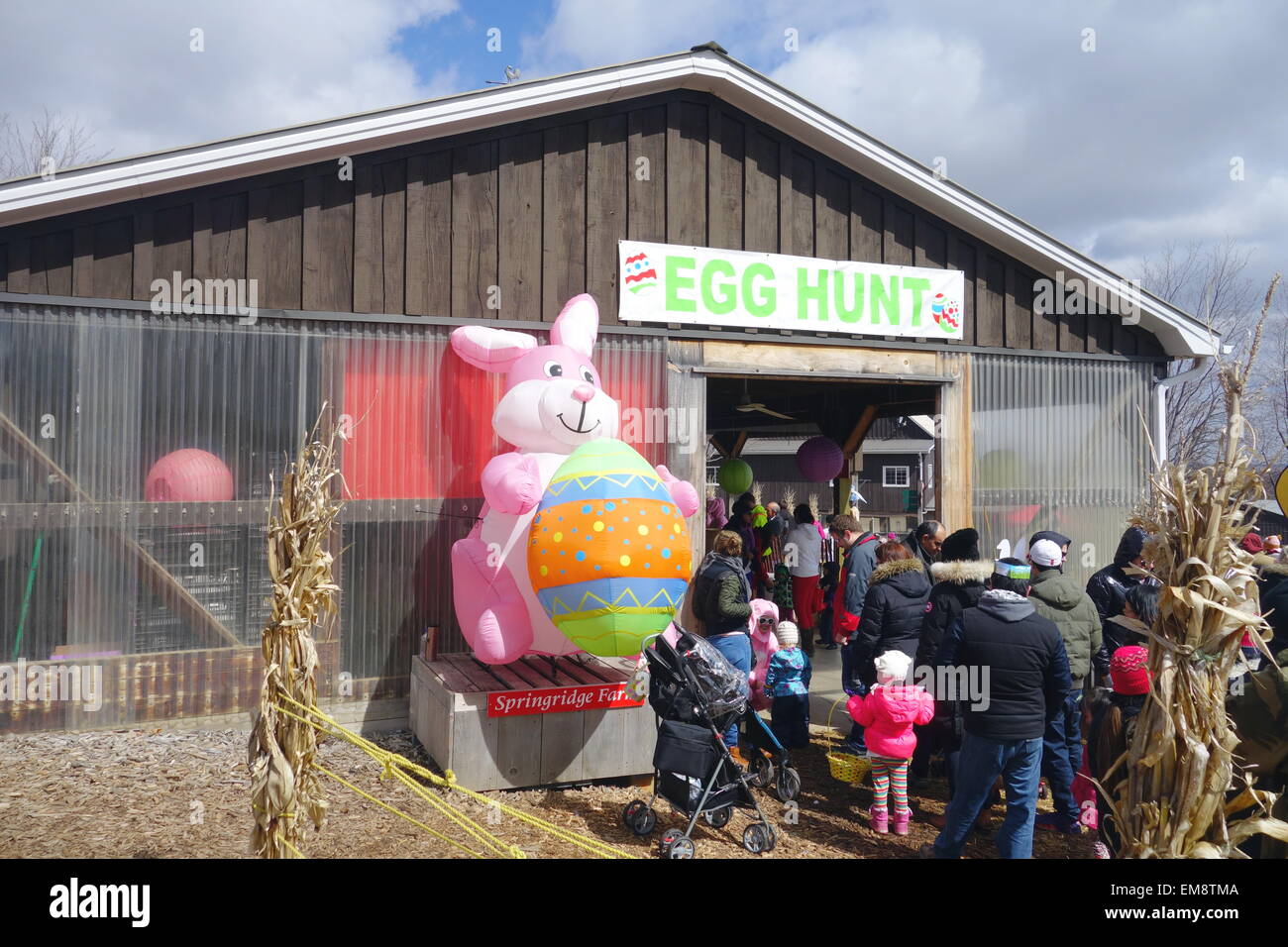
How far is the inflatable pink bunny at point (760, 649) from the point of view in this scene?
6996 millimetres

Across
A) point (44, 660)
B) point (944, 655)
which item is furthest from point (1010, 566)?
point (44, 660)

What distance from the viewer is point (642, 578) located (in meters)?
5.58

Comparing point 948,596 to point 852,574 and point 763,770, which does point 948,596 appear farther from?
point 852,574

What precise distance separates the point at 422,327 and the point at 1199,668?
237 inches

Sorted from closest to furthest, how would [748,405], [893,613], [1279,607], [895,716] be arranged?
[1279,607]
[895,716]
[893,613]
[748,405]

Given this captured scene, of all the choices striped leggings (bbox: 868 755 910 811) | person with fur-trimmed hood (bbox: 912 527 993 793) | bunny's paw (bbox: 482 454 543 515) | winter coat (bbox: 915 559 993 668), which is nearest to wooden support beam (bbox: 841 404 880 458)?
person with fur-trimmed hood (bbox: 912 527 993 793)

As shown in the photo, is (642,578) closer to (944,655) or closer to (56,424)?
(944,655)

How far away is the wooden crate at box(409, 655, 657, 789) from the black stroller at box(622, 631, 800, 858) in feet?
2.56

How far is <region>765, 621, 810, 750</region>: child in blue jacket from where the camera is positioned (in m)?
6.82

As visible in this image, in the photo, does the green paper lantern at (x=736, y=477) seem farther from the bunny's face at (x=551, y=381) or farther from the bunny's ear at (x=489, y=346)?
the bunny's ear at (x=489, y=346)

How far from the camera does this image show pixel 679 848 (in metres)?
4.94

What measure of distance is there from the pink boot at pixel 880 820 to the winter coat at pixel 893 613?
93 cm

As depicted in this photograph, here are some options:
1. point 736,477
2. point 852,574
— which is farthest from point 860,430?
point 852,574

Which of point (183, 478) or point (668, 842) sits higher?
point (183, 478)
